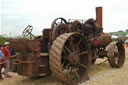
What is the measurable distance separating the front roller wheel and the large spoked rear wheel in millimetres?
2148

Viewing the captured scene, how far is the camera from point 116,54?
820 centimetres

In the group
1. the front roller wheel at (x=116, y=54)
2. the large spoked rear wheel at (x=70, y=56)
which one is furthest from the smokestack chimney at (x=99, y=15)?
the large spoked rear wheel at (x=70, y=56)

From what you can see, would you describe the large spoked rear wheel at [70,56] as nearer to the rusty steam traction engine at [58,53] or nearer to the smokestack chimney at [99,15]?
the rusty steam traction engine at [58,53]

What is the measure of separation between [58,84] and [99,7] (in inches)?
191

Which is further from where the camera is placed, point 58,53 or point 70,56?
point 70,56

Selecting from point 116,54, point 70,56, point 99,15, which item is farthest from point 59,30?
point 116,54

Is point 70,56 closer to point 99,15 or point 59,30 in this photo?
point 59,30

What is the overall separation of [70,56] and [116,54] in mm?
3805

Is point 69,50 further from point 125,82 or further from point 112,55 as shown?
point 112,55

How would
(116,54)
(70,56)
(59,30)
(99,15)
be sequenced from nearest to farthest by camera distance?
(70,56) < (59,30) < (116,54) < (99,15)

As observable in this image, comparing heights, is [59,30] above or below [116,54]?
above

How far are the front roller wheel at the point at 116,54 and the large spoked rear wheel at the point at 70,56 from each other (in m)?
2.15

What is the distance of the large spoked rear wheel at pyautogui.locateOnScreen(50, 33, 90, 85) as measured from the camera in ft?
14.8

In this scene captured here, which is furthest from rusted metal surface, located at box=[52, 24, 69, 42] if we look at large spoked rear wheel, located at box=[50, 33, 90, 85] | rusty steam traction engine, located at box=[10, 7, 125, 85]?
large spoked rear wheel, located at box=[50, 33, 90, 85]
